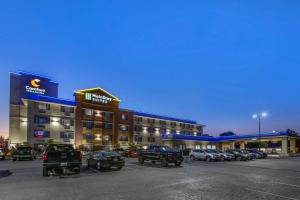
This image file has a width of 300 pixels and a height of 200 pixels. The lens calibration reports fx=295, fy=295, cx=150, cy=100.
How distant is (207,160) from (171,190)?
1088 inches

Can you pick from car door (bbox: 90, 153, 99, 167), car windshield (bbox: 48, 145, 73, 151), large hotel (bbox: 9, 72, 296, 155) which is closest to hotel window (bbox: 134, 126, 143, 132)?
large hotel (bbox: 9, 72, 296, 155)

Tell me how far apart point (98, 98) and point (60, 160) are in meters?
60.5

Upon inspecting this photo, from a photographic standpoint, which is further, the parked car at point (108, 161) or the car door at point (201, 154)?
the car door at point (201, 154)

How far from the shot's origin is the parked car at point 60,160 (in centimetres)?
1945

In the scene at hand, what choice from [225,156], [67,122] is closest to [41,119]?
[67,122]

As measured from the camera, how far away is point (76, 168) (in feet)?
67.4

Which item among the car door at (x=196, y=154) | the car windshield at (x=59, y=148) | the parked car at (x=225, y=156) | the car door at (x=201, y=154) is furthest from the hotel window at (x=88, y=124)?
the car windshield at (x=59, y=148)

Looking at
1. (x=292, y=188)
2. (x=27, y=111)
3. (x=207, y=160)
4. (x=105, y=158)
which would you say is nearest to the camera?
(x=292, y=188)

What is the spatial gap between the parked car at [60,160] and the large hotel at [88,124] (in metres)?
48.2

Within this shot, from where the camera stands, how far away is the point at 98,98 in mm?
79562

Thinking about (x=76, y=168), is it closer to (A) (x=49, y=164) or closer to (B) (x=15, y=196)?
(A) (x=49, y=164)

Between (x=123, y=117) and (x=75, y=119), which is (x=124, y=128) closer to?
(x=123, y=117)

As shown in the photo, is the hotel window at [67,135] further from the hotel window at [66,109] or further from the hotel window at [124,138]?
the hotel window at [124,138]

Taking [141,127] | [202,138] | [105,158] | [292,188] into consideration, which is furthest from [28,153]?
[202,138]
